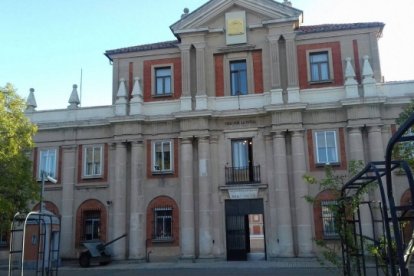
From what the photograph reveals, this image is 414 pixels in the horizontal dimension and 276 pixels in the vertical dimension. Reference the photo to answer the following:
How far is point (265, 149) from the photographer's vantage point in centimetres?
2797

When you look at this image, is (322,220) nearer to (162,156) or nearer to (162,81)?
(162,156)

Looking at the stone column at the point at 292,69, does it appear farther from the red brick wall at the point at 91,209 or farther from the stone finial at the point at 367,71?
the red brick wall at the point at 91,209

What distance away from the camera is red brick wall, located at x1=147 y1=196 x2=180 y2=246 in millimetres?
27920

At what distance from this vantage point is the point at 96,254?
2664 cm

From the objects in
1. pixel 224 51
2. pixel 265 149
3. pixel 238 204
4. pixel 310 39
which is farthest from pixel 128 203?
pixel 310 39

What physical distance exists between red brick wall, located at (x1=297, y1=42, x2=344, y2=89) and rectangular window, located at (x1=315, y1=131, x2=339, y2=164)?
3.19 meters

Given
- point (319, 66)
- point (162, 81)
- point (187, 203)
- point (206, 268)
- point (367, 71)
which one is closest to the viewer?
point (206, 268)

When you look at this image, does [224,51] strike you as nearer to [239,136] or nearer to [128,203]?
[239,136]

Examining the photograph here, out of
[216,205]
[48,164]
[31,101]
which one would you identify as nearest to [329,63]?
[216,205]

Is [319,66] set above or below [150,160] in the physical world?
above

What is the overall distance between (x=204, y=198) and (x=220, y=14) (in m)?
12.2

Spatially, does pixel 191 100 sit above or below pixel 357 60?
below

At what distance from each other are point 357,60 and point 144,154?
14.7 m

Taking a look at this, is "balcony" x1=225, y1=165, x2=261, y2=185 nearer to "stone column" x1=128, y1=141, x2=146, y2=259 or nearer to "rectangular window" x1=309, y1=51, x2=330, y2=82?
"stone column" x1=128, y1=141, x2=146, y2=259
